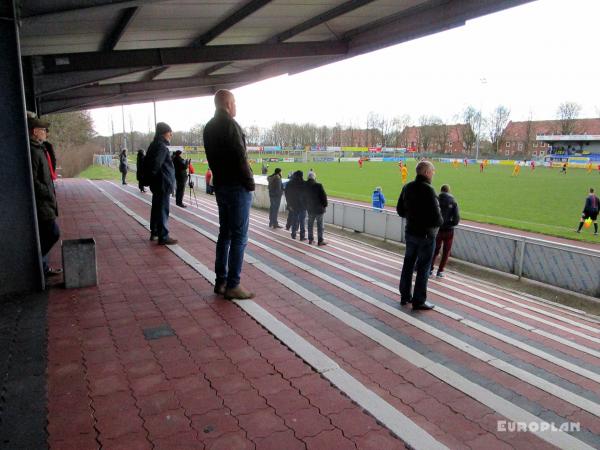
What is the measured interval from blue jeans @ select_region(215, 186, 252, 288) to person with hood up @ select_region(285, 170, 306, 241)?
6700mm

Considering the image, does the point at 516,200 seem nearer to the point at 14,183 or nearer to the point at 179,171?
the point at 179,171

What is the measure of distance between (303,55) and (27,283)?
8475 mm

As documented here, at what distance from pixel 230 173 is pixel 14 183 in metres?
2.20

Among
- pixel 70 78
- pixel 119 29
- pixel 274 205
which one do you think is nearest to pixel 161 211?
pixel 119 29

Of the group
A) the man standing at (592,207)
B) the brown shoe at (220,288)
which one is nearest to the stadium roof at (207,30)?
the brown shoe at (220,288)

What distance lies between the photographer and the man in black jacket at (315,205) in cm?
1066

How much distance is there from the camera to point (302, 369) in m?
3.08

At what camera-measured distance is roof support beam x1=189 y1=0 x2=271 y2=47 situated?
7.29 metres

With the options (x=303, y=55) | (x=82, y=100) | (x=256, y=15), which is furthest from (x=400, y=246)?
(x=82, y=100)

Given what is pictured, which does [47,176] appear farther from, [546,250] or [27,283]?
[546,250]

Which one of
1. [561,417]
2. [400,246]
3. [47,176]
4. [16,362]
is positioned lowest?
[400,246]

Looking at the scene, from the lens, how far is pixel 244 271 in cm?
571

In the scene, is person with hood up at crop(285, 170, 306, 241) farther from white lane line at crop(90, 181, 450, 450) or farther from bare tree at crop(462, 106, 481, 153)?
bare tree at crop(462, 106, 481, 153)

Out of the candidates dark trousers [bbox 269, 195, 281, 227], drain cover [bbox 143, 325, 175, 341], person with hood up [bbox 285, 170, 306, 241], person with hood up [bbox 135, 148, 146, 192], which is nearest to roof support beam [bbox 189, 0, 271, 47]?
person with hood up [bbox 135, 148, 146, 192]
